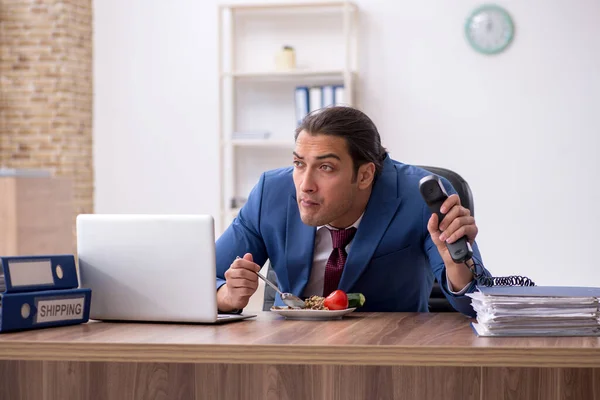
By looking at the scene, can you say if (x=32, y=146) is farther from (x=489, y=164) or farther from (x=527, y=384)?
(x=527, y=384)

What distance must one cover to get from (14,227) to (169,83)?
1.72 metres

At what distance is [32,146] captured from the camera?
5.96 m

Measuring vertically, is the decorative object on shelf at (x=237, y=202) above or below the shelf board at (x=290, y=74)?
below

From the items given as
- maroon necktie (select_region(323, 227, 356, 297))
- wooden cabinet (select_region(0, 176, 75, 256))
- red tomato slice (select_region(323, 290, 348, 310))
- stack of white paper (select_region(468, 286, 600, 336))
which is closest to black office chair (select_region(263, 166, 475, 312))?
maroon necktie (select_region(323, 227, 356, 297))

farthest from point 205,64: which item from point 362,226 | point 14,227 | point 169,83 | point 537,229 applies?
point 362,226

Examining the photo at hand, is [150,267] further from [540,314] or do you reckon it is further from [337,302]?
[540,314]

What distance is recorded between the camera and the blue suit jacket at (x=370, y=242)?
7.79 feet

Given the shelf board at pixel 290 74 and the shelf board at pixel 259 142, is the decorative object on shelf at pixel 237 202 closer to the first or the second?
the shelf board at pixel 259 142

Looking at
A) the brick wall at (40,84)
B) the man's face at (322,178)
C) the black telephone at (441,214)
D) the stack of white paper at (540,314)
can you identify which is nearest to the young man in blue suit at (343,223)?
the man's face at (322,178)

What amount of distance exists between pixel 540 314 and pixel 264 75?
168 inches

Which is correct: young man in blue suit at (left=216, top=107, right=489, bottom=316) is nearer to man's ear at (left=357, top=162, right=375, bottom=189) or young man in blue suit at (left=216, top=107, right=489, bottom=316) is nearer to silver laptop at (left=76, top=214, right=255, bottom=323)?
man's ear at (left=357, top=162, right=375, bottom=189)

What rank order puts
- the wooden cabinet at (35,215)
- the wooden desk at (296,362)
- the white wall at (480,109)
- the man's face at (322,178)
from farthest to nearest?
the white wall at (480,109) < the wooden cabinet at (35,215) < the man's face at (322,178) < the wooden desk at (296,362)

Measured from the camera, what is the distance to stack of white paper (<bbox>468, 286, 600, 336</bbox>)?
167 centimetres

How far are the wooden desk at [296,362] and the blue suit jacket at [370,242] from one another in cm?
43
